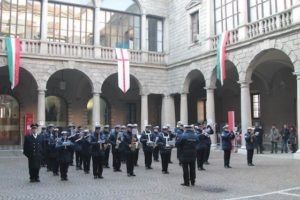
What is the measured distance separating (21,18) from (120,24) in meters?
6.61

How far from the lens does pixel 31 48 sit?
936 inches

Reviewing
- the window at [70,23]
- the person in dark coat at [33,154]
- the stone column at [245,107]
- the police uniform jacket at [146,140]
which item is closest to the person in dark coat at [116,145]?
the police uniform jacket at [146,140]

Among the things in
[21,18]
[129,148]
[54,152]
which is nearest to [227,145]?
[129,148]

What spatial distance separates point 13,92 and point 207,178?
19296 mm

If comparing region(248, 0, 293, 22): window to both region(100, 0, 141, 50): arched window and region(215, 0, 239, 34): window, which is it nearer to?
region(215, 0, 239, 34): window

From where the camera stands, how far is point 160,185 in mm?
10609

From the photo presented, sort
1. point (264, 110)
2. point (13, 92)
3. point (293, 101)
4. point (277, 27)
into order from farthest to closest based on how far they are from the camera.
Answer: point (13, 92)
point (264, 110)
point (293, 101)
point (277, 27)

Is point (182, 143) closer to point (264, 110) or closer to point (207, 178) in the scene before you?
point (207, 178)

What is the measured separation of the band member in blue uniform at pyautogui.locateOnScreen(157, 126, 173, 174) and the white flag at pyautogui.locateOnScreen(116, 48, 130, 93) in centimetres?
1057

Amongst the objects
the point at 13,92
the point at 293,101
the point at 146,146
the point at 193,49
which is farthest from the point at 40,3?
the point at 293,101

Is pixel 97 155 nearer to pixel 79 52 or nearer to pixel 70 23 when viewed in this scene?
pixel 79 52

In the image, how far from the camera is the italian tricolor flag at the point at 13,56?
72.3 ft

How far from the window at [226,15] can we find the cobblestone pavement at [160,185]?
10369 mm

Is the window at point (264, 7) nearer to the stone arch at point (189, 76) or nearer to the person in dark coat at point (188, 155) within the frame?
the stone arch at point (189, 76)
